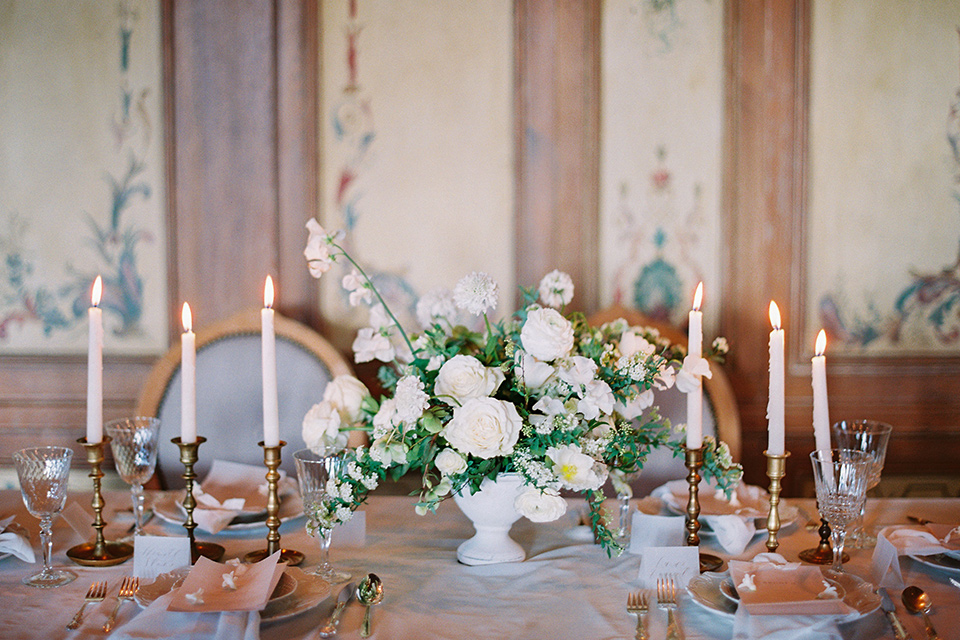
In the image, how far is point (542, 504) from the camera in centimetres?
118

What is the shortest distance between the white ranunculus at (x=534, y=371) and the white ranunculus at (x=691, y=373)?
8.2 inches

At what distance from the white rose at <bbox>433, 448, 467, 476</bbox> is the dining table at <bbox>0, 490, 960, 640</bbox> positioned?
191 mm

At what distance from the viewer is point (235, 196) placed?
7.11 ft

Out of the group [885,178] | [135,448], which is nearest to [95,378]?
[135,448]

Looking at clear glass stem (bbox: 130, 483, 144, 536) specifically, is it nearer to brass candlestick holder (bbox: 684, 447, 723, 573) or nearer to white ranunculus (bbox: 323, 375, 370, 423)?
white ranunculus (bbox: 323, 375, 370, 423)

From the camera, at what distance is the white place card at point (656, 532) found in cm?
134

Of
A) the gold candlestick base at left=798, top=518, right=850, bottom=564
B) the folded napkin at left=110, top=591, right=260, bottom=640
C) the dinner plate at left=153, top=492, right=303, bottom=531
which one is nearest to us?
the folded napkin at left=110, top=591, right=260, bottom=640

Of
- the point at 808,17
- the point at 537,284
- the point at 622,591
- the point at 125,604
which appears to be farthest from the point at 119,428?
the point at 808,17

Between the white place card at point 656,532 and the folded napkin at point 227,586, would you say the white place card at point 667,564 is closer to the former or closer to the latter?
the white place card at point 656,532

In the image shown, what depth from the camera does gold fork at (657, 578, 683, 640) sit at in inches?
41.5

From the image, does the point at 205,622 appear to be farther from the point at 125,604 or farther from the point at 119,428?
the point at 119,428

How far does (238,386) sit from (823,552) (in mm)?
1436

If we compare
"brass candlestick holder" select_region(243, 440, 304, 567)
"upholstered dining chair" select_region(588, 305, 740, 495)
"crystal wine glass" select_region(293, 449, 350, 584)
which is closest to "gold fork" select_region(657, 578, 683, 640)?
"crystal wine glass" select_region(293, 449, 350, 584)

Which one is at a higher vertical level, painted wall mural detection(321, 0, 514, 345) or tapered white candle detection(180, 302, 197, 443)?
painted wall mural detection(321, 0, 514, 345)
